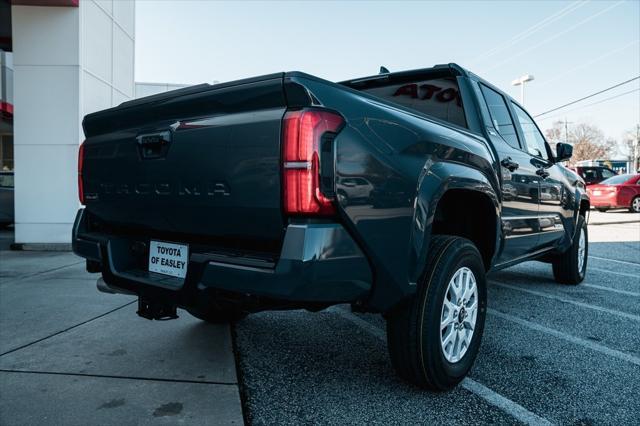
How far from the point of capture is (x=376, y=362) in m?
2.98

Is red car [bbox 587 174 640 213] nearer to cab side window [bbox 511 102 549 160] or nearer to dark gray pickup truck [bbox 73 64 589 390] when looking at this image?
cab side window [bbox 511 102 549 160]

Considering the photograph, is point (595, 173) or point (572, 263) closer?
point (572, 263)

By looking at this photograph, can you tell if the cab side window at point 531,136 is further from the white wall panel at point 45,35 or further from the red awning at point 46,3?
the red awning at point 46,3

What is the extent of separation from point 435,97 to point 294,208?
2135mm

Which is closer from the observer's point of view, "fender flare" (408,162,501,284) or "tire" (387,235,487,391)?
"fender flare" (408,162,501,284)

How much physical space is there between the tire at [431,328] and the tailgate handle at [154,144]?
4.55ft

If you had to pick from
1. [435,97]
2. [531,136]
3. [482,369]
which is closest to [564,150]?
[531,136]

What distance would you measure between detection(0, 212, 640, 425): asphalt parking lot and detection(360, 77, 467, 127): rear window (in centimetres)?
168

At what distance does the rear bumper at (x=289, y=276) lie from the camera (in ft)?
6.11

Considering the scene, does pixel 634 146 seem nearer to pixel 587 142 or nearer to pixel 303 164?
pixel 587 142

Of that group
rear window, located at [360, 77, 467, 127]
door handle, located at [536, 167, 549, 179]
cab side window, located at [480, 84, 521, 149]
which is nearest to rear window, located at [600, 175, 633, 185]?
door handle, located at [536, 167, 549, 179]

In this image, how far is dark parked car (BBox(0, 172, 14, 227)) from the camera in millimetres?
10734

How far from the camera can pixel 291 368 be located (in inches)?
114

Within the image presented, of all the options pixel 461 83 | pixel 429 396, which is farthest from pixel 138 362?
pixel 461 83
